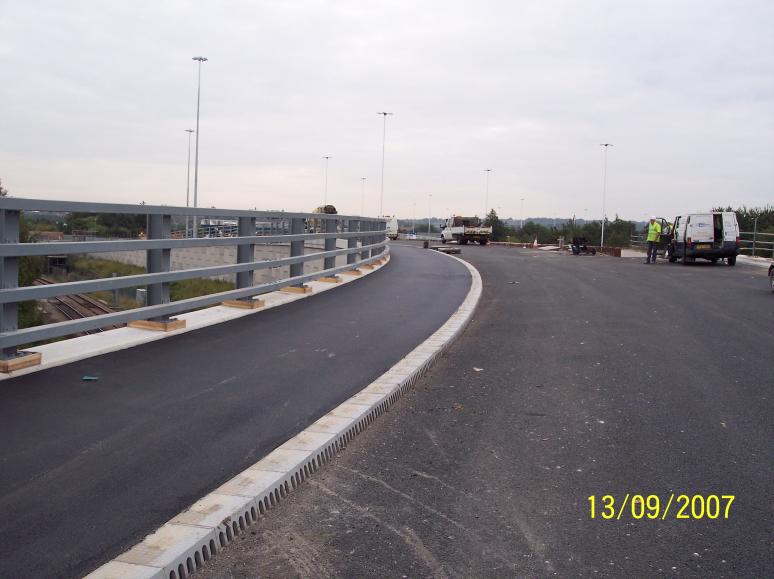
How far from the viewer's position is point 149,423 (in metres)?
5.16

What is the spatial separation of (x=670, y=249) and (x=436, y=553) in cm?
3031

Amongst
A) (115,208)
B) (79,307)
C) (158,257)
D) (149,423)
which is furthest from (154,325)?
(79,307)

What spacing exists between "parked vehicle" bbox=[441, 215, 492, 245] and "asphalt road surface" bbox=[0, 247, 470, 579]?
47.5 meters

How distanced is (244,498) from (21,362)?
3299mm

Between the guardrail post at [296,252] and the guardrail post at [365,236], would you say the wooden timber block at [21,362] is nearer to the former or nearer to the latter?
the guardrail post at [296,252]

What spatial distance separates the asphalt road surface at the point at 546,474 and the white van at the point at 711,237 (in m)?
22.0

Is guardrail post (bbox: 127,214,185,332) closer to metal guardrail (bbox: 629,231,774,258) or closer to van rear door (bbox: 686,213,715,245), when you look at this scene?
van rear door (bbox: 686,213,715,245)

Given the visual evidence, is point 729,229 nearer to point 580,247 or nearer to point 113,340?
point 580,247

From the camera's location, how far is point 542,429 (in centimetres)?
568

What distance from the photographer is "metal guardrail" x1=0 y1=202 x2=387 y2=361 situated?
605 cm

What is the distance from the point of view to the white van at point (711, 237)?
29.2 metres

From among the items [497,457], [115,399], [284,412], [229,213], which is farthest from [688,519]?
[229,213]

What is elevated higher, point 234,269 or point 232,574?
point 234,269

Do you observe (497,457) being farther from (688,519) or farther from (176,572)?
(176,572)
